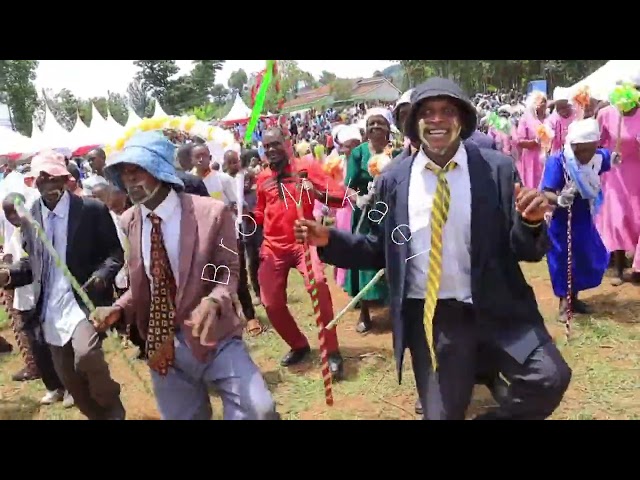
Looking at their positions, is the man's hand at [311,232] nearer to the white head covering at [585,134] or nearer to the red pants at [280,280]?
the red pants at [280,280]

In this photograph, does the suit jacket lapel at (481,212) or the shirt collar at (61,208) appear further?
the shirt collar at (61,208)

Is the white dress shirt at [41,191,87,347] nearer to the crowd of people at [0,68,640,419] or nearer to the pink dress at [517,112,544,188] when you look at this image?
the crowd of people at [0,68,640,419]

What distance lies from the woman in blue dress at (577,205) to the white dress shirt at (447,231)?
2418 mm

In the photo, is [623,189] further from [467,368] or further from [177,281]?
[177,281]

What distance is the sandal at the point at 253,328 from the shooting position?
19.5 ft

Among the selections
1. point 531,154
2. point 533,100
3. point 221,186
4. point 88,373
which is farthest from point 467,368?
point 533,100

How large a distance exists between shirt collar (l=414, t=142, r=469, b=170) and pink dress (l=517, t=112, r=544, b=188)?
6.01m

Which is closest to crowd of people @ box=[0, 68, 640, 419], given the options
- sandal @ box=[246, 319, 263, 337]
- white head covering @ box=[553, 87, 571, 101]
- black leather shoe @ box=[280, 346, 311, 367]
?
black leather shoe @ box=[280, 346, 311, 367]

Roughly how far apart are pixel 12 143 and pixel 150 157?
13144 mm

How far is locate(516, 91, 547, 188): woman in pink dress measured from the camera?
8266 mm

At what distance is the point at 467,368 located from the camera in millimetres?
2773

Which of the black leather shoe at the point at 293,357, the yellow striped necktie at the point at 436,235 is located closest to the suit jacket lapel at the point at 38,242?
the black leather shoe at the point at 293,357

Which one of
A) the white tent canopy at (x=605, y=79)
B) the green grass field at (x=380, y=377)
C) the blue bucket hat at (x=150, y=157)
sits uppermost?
the white tent canopy at (x=605, y=79)

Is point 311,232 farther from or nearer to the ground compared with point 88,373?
farther from the ground
